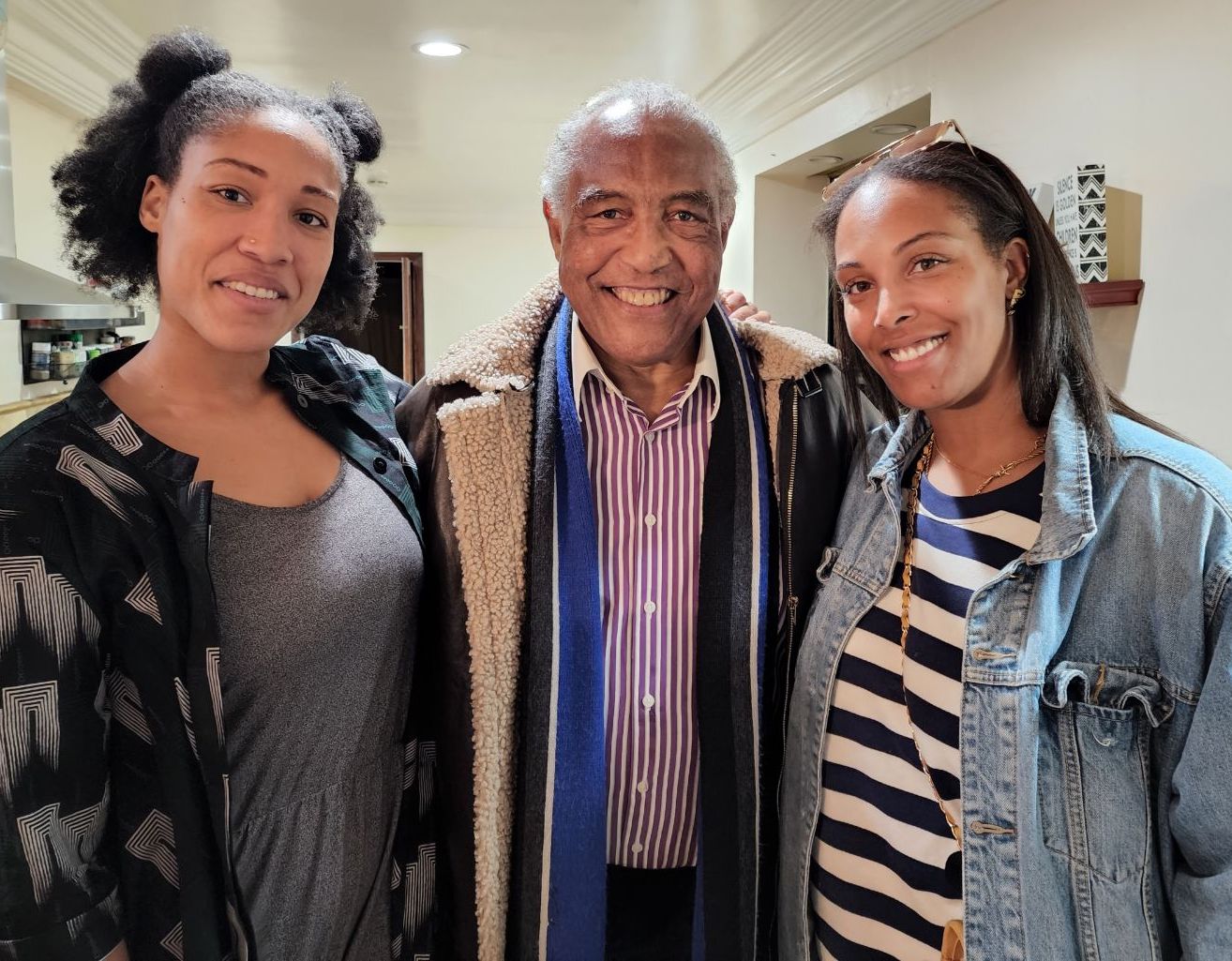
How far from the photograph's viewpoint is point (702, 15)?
3133mm

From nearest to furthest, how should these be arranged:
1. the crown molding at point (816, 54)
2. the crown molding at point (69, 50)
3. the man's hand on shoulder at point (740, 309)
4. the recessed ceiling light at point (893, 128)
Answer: the man's hand on shoulder at point (740, 309), the crown molding at point (816, 54), the crown molding at point (69, 50), the recessed ceiling light at point (893, 128)

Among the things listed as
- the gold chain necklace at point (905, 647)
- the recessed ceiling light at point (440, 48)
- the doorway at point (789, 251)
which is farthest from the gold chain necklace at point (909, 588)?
the doorway at point (789, 251)

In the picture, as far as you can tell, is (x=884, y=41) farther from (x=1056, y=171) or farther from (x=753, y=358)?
(x=753, y=358)

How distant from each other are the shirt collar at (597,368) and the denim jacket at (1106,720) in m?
0.56

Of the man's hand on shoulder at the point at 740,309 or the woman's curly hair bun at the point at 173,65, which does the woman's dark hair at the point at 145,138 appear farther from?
the man's hand on shoulder at the point at 740,309

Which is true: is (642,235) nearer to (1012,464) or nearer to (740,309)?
(740,309)

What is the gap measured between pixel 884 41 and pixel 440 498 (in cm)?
261

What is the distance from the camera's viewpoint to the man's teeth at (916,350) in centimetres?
109

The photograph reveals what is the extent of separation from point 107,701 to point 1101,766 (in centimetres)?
109

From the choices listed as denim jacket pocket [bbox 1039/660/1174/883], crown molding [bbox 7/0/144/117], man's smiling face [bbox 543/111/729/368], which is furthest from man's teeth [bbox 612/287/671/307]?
crown molding [bbox 7/0/144/117]

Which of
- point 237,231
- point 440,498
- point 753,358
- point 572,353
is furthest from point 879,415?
point 237,231

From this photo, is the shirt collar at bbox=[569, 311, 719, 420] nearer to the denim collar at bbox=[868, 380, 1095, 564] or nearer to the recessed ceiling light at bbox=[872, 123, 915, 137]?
the denim collar at bbox=[868, 380, 1095, 564]

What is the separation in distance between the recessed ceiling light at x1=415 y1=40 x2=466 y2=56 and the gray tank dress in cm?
287

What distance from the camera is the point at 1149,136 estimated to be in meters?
2.01
